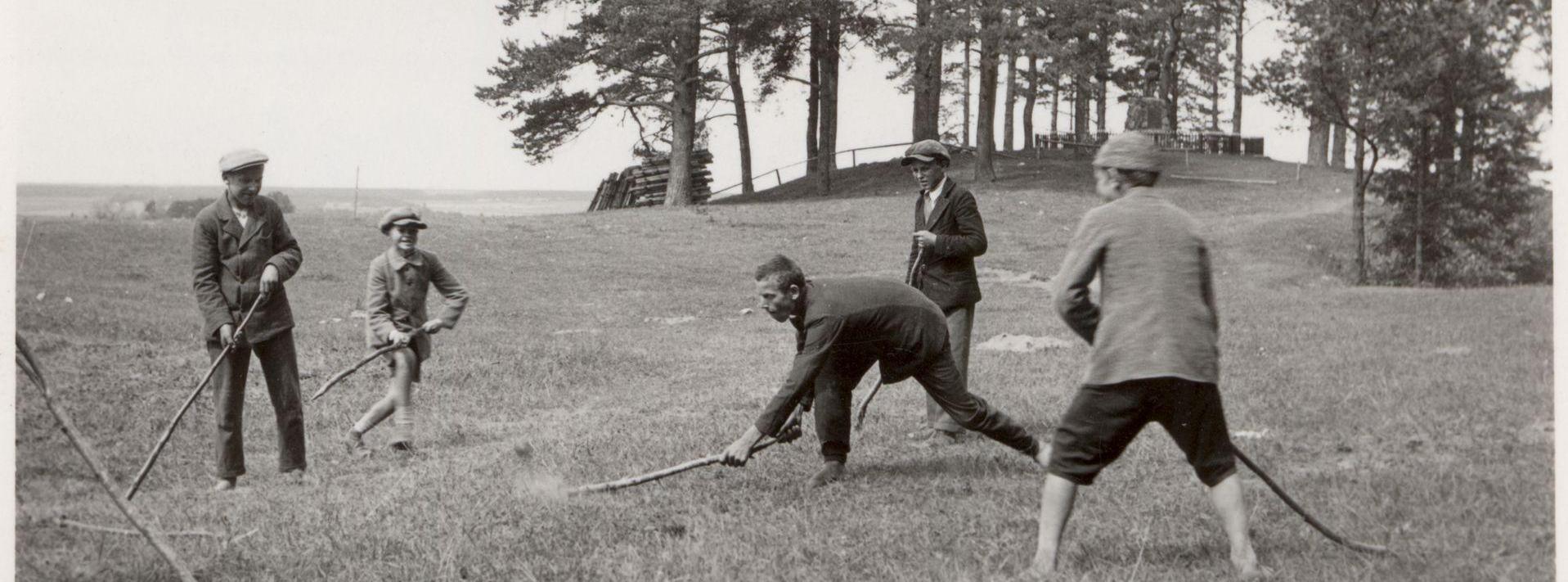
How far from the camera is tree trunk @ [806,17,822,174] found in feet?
111

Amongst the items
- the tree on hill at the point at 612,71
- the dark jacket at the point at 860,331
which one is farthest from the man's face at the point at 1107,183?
the tree on hill at the point at 612,71

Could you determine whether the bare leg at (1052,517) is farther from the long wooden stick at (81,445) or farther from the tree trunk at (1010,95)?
the tree trunk at (1010,95)

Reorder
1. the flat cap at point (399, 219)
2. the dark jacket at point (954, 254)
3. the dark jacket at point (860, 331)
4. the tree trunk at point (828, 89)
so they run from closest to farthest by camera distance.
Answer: the dark jacket at point (860, 331), the dark jacket at point (954, 254), the flat cap at point (399, 219), the tree trunk at point (828, 89)

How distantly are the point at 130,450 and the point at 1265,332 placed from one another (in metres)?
10.2

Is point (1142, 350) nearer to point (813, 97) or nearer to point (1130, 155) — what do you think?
point (1130, 155)

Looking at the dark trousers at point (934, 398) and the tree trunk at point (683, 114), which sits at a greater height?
the tree trunk at point (683, 114)

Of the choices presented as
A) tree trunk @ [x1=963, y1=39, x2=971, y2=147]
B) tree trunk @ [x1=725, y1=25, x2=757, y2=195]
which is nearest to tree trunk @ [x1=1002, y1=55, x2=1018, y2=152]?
tree trunk @ [x1=963, y1=39, x2=971, y2=147]

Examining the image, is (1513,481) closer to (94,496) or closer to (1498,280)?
(94,496)

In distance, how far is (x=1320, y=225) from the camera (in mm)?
26734

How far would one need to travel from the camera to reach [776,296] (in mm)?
5895

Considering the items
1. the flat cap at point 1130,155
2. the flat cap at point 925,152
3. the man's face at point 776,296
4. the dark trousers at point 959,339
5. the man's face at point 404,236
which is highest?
the flat cap at point 925,152

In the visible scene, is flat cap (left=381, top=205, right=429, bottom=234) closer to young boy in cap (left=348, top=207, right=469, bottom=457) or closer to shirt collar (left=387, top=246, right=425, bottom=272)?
young boy in cap (left=348, top=207, right=469, bottom=457)

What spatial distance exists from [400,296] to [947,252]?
3331 millimetres

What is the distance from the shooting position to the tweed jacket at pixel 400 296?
773 centimetres
